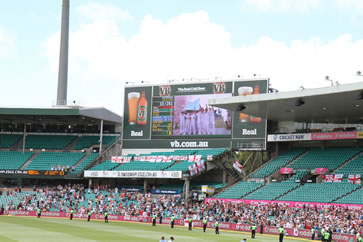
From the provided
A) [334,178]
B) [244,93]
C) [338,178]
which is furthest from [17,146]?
[338,178]

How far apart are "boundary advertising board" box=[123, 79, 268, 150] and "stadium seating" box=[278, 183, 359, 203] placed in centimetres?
803

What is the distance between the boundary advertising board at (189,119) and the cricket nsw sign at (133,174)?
15.0 feet

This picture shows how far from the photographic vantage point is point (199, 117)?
58.3 m

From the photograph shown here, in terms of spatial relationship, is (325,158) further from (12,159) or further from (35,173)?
(12,159)

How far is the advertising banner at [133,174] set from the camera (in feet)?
181

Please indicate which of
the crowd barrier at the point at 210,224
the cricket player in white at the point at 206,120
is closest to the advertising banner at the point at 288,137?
the cricket player in white at the point at 206,120

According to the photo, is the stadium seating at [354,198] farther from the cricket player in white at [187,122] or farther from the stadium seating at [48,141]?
the stadium seating at [48,141]

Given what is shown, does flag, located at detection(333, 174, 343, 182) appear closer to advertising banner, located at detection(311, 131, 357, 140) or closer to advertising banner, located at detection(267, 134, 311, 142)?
advertising banner, located at detection(311, 131, 357, 140)

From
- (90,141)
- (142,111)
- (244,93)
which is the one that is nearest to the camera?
(244,93)

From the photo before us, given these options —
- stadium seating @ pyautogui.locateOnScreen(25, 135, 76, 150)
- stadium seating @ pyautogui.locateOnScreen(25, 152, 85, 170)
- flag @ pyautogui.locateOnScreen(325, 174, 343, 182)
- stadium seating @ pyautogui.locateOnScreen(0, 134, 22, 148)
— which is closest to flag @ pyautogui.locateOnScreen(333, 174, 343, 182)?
flag @ pyautogui.locateOnScreen(325, 174, 343, 182)

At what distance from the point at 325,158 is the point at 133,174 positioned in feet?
65.3

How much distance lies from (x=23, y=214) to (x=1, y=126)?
2134cm

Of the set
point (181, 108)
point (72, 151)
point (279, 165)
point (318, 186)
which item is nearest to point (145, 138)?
point (181, 108)

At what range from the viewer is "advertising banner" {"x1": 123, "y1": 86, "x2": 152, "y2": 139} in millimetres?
61469
